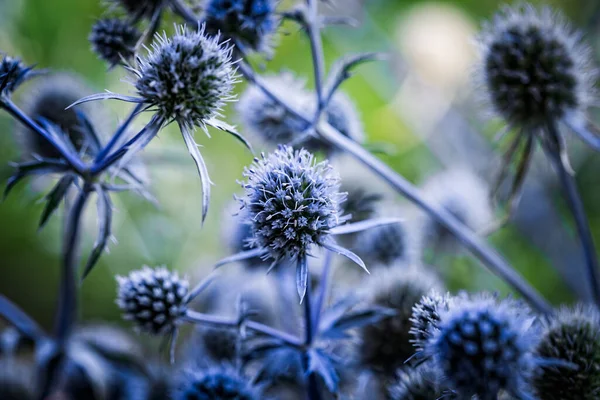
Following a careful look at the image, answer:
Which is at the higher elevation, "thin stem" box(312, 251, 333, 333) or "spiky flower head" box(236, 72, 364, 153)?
"spiky flower head" box(236, 72, 364, 153)

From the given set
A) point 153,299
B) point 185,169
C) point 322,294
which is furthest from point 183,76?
point 185,169

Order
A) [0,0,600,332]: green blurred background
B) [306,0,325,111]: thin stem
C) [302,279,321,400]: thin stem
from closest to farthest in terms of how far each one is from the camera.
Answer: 1. [302,279,321,400]: thin stem
2. [306,0,325,111]: thin stem
3. [0,0,600,332]: green blurred background

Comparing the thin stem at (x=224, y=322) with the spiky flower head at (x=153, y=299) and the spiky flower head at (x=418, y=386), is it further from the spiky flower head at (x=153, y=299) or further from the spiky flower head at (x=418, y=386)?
the spiky flower head at (x=418, y=386)

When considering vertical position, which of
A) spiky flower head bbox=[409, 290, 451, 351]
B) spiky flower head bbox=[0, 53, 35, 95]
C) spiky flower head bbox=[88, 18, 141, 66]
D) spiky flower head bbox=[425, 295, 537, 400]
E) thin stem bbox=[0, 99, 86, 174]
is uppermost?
spiky flower head bbox=[88, 18, 141, 66]

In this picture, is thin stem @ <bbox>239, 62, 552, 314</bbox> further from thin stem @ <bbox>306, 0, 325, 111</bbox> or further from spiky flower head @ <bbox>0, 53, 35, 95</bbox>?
spiky flower head @ <bbox>0, 53, 35, 95</bbox>

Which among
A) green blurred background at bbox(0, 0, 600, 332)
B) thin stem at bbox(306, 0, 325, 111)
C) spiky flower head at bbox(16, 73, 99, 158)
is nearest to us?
thin stem at bbox(306, 0, 325, 111)

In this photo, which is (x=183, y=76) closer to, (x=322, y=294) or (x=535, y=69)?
(x=322, y=294)

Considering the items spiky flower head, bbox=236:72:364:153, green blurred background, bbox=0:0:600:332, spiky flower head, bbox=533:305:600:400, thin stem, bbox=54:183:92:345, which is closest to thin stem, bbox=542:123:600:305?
spiky flower head, bbox=533:305:600:400
